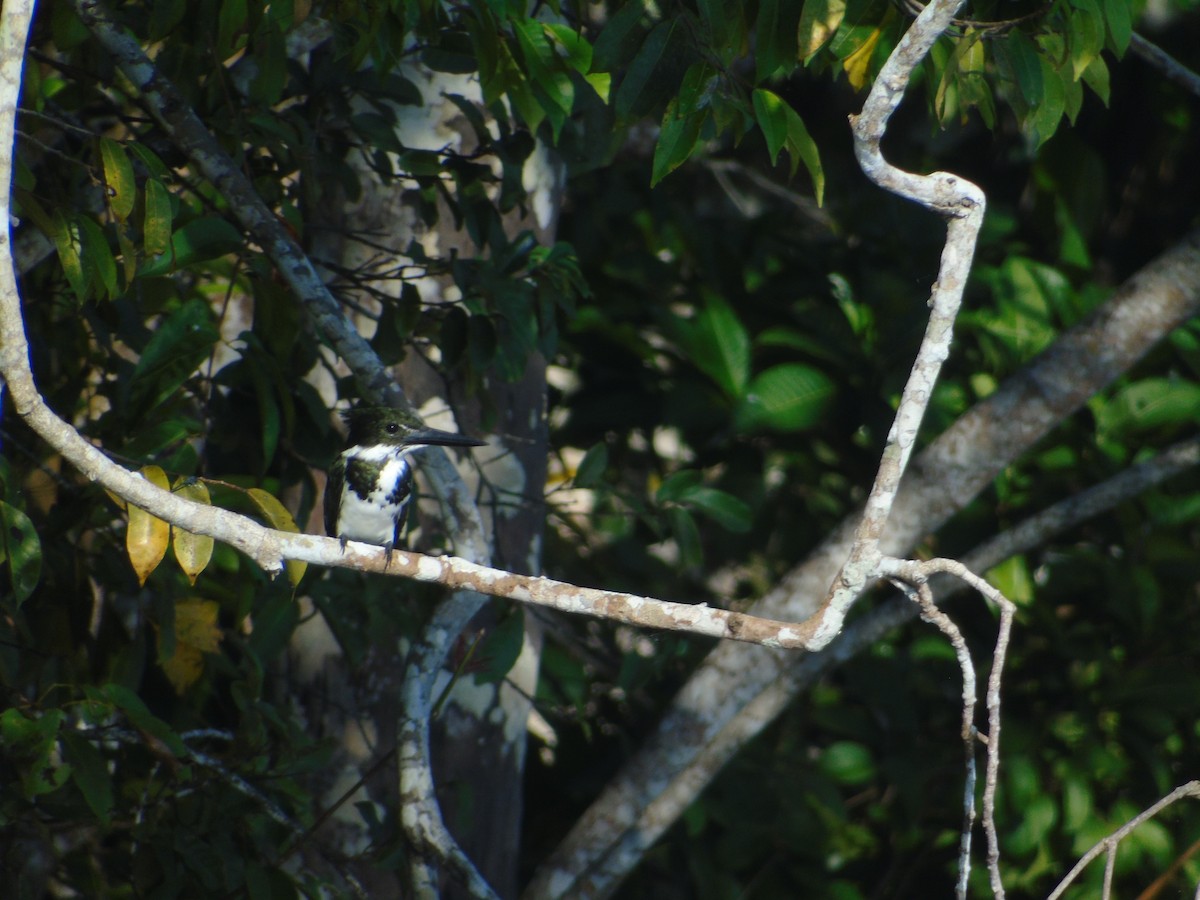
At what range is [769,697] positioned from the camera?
3.77 m

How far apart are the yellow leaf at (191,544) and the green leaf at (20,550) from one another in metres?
0.26

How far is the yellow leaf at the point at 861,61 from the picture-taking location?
2309 millimetres

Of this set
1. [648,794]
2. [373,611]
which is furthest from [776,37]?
[648,794]

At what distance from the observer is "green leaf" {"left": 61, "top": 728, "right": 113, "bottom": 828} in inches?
89.5

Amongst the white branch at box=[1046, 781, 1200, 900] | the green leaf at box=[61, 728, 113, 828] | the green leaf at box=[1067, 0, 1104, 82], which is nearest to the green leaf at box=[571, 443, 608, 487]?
the green leaf at box=[61, 728, 113, 828]

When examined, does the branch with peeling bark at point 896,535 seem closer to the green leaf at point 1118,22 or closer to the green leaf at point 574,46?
the green leaf at point 1118,22

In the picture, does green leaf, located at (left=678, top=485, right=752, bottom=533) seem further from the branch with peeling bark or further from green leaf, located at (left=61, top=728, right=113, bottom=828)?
green leaf, located at (left=61, top=728, right=113, bottom=828)

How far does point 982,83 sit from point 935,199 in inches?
26.3

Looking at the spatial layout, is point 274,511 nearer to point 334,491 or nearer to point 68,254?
point 68,254

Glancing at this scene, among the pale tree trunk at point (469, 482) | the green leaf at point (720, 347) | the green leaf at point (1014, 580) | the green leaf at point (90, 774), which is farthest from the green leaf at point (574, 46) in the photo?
the green leaf at point (1014, 580)

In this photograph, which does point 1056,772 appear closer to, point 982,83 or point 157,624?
point 982,83

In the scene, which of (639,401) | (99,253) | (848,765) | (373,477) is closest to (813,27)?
(99,253)

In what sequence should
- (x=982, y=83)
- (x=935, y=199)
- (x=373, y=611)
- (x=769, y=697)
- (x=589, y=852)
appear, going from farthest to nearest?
(x=769, y=697) < (x=589, y=852) < (x=373, y=611) < (x=982, y=83) < (x=935, y=199)

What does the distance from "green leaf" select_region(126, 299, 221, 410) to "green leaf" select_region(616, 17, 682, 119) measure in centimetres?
90
